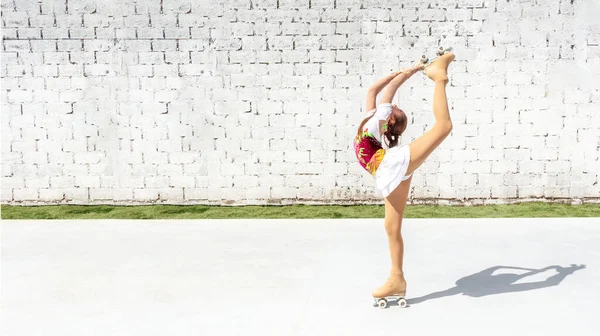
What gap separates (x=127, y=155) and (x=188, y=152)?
2.37ft

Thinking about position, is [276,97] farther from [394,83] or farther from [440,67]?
[440,67]

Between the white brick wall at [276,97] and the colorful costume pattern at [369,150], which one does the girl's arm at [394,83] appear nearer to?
the colorful costume pattern at [369,150]

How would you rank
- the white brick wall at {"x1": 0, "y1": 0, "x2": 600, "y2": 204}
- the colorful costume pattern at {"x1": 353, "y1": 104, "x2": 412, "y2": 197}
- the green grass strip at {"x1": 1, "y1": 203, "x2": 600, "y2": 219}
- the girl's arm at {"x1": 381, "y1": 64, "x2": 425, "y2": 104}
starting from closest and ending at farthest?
the colorful costume pattern at {"x1": 353, "y1": 104, "x2": 412, "y2": 197}, the girl's arm at {"x1": 381, "y1": 64, "x2": 425, "y2": 104}, the green grass strip at {"x1": 1, "y1": 203, "x2": 600, "y2": 219}, the white brick wall at {"x1": 0, "y1": 0, "x2": 600, "y2": 204}

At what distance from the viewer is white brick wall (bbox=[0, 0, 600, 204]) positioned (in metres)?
5.86

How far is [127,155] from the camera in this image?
6.09 m

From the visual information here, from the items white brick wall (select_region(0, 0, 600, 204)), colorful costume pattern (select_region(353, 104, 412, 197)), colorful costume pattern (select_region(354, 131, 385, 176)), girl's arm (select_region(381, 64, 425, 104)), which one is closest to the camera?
colorful costume pattern (select_region(353, 104, 412, 197))
